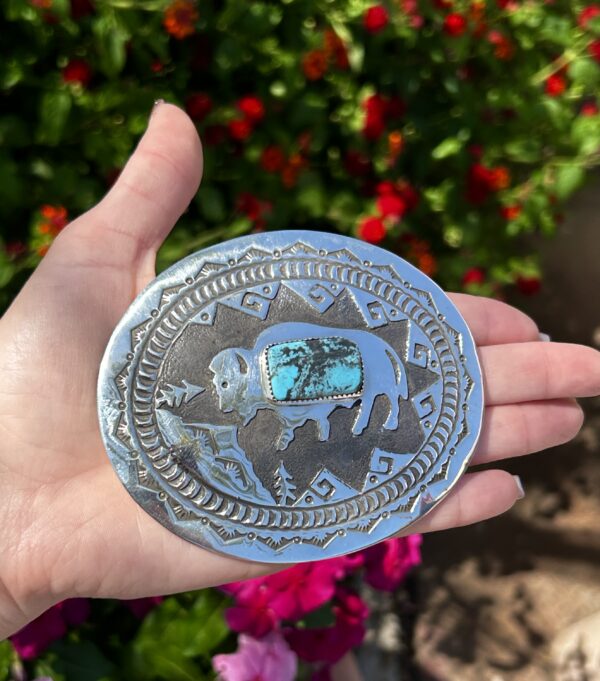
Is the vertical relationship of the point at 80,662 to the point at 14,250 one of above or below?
below

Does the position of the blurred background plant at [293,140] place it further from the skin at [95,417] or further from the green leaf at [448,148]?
the skin at [95,417]

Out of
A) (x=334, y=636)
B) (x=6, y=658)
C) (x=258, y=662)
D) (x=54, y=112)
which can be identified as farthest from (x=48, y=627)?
(x=54, y=112)

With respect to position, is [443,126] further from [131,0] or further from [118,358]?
[118,358]

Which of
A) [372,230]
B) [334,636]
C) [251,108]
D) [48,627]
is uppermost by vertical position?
[251,108]

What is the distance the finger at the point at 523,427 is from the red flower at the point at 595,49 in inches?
48.1

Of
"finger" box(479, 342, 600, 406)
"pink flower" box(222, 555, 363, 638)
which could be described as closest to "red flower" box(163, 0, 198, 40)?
"finger" box(479, 342, 600, 406)

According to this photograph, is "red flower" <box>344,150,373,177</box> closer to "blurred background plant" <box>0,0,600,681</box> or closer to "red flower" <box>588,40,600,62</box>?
Answer: "blurred background plant" <box>0,0,600,681</box>

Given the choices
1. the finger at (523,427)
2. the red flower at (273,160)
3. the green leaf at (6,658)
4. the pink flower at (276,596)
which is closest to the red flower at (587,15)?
the red flower at (273,160)

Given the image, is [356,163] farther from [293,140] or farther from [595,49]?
[595,49]

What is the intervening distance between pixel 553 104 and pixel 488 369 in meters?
1.12

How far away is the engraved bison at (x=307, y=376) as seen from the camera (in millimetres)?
1286

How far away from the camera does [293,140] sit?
81.4 inches

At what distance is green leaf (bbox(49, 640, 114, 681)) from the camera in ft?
4.69

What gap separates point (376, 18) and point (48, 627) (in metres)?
1.72
